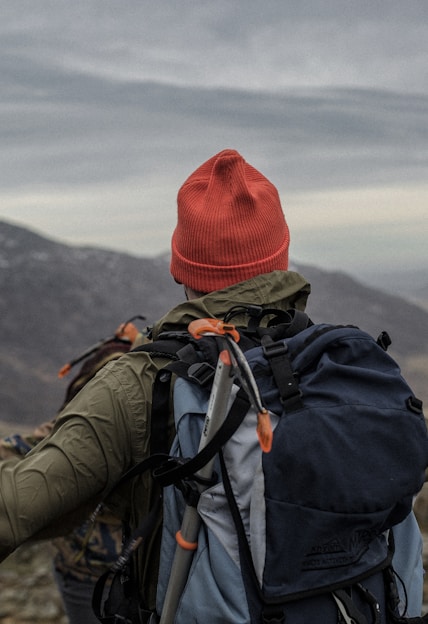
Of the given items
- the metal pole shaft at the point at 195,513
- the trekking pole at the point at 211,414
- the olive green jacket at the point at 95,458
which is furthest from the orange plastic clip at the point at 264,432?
the olive green jacket at the point at 95,458

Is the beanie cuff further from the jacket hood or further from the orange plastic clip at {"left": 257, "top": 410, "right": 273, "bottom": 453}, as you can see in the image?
the orange plastic clip at {"left": 257, "top": 410, "right": 273, "bottom": 453}

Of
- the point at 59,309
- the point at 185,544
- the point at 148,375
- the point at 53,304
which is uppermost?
the point at 148,375

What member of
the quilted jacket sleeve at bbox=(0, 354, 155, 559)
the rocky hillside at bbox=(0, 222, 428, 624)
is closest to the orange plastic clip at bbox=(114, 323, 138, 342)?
the quilted jacket sleeve at bbox=(0, 354, 155, 559)

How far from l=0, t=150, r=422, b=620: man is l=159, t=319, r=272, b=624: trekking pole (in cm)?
20

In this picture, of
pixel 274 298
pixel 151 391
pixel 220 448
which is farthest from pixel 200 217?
pixel 220 448

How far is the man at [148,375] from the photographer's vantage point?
6.93 feet

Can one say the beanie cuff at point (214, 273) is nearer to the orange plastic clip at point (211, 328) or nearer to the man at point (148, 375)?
the man at point (148, 375)

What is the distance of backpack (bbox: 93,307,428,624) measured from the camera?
209cm

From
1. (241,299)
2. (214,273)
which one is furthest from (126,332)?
(241,299)

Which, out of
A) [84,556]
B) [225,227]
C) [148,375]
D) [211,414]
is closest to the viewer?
[211,414]

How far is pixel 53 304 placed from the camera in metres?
44.0

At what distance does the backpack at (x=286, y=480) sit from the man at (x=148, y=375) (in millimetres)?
109

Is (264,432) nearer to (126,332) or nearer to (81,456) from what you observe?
(81,456)

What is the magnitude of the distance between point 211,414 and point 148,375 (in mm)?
308
